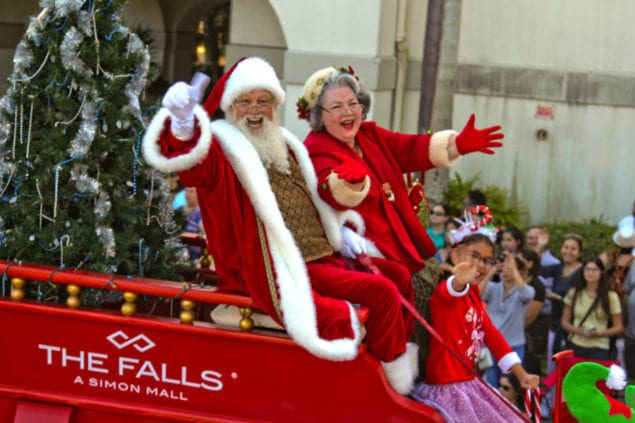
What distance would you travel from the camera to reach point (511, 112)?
12.1 m

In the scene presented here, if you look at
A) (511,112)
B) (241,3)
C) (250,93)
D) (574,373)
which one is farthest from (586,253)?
(250,93)

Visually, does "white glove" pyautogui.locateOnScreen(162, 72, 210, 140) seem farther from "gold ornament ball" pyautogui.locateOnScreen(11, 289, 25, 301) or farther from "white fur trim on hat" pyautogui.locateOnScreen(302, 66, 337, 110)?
"gold ornament ball" pyautogui.locateOnScreen(11, 289, 25, 301)

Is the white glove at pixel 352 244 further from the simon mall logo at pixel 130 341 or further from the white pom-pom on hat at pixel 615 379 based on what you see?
the white pom-pom on hat at pixel 615 379

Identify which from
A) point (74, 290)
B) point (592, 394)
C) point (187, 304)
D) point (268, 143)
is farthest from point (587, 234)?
point (74, 290)

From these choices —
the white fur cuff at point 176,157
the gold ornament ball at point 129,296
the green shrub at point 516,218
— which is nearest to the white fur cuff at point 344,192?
the white fur cuff at point 176,157

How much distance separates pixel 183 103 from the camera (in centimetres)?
424

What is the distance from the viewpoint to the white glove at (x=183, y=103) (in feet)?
13.9

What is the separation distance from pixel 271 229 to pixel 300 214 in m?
0.30

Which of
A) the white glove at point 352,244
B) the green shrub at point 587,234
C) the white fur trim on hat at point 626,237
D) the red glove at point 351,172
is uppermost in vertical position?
the red glove at point 351,172

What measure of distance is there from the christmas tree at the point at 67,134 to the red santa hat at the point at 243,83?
23.2 inches

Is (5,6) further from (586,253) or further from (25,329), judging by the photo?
(25,329)

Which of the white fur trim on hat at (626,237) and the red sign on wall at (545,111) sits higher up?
the red sign on wall at (545,111)

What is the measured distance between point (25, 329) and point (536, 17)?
8.47 meters

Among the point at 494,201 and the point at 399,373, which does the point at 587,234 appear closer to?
the point at 494,201
